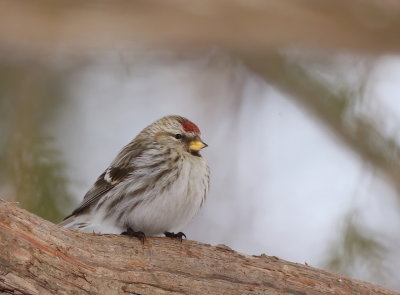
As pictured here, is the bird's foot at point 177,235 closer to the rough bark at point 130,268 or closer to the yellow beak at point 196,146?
the rough bark at point 130,268

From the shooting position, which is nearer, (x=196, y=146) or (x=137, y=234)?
(x=137, y=234)

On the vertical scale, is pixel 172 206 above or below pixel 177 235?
above

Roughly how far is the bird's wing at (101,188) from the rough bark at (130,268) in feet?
1.56

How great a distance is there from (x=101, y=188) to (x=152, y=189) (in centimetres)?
27

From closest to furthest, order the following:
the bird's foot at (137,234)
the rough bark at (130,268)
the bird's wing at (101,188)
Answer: the rough bark at (130,268) < the bird's foot at (137,234) < the bird's wing at (101,188)

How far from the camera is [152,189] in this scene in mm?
3051

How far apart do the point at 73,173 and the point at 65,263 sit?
108cm

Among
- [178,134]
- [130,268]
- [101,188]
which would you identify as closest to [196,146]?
[178,134]

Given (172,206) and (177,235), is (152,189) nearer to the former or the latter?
(172,206)

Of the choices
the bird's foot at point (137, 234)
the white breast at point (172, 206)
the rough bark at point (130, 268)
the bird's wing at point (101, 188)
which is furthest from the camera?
the bird's wing at point (101, 188)

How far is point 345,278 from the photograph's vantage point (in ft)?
9.25

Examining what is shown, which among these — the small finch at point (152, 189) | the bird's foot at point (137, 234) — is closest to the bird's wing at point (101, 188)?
the small finch at point (152, 189)

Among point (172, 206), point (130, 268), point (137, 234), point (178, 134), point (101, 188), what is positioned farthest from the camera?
point (178, 134)

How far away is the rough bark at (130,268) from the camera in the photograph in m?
2.28
